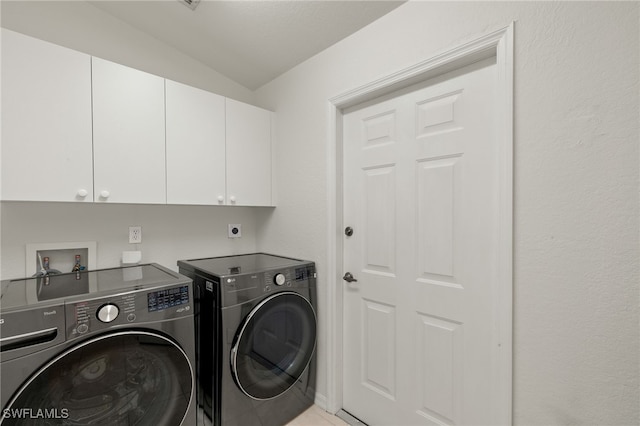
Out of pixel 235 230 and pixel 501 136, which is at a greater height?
pixel 501 136

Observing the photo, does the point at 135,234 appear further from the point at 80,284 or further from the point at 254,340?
the point at 254,340

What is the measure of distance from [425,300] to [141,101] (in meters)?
1.89

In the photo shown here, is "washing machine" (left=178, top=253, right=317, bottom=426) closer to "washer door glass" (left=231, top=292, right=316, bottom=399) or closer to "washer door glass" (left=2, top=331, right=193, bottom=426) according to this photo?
"washer door glass" (left=231, top=292, right=316, bottom=399)

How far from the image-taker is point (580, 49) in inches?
40.2

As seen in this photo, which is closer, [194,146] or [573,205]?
[573,205]

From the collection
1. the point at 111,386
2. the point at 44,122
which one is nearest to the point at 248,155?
the point at 44,122

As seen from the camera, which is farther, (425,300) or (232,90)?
(232,90)

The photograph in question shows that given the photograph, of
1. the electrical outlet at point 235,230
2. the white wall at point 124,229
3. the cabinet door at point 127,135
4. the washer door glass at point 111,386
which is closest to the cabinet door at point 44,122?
the cabinet door at point 127,135

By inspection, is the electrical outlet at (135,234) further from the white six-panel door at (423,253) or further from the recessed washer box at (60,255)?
the white six-panel door at (423,253)

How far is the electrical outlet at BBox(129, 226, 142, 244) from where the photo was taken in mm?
1826

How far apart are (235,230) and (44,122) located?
1.30 metres

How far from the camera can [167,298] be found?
129cm

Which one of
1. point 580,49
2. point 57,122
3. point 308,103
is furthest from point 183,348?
point 580,49

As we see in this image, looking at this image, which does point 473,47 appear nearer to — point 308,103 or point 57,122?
point 308,103
